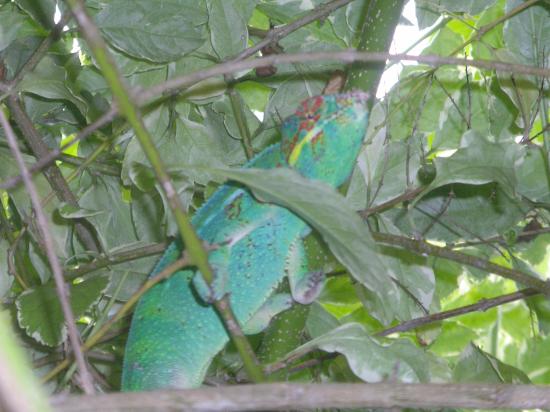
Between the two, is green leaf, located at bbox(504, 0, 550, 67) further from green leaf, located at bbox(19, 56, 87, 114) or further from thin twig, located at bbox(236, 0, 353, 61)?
green leaf, located at bbox(19, 56, 87, 114)

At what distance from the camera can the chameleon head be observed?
32.6 inches

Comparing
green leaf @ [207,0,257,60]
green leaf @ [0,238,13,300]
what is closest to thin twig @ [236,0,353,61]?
green leaf @ [207,0,257,60]

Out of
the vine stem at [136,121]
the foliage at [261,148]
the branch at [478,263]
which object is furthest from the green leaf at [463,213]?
the vine stem at [136,121]

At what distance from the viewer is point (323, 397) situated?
1.37 feet

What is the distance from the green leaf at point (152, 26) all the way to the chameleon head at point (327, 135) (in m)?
0.23

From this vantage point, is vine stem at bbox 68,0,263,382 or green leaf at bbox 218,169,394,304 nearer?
vine stem at bbox 68,0,263,382

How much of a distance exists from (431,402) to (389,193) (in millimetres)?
672

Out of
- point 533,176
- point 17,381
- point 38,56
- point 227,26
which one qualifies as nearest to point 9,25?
point 38,56

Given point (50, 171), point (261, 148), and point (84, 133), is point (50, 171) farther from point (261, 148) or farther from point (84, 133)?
point (84, 133)

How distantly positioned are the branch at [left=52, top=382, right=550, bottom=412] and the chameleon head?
44 cm

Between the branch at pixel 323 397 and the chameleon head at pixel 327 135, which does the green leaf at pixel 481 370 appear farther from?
the branch at pixel 323 397

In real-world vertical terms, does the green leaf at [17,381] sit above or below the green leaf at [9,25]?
below

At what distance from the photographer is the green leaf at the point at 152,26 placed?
39.8 inches

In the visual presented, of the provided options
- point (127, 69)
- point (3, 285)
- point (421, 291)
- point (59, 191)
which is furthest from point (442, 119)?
point (3, 285)
